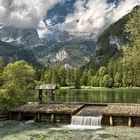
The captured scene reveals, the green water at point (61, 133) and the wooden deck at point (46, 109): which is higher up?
the wooden deck at point (46, 109)

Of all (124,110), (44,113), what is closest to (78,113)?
(44,113)

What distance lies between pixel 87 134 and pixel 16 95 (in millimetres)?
24959

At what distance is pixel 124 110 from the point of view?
4841 centimetres

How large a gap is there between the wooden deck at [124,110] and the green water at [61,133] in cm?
212

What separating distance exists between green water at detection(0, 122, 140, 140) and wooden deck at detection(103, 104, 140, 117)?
6.96 ft

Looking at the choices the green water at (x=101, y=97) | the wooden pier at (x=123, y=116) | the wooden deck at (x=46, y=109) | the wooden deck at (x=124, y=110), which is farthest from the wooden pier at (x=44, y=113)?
the green water at (x=101, y=97)

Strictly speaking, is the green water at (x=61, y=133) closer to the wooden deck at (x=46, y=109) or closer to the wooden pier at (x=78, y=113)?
the wooden pier at (x=78, y=113)

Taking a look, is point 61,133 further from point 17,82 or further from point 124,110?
point 17,82

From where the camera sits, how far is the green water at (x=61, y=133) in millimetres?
38156

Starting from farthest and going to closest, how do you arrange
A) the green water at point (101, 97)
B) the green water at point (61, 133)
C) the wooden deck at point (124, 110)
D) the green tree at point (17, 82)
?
1. the green water at point (101, 97)
2. the green tree at point (17, 82)
3. the wooden deck at point (124, 110)
4. the green water at point (61, 133)

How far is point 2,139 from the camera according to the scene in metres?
38.0

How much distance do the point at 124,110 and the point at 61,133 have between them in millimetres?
12312

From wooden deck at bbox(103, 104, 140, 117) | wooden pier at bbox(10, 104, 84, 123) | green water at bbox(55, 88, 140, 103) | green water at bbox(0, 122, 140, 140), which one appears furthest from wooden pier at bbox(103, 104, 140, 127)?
green water at bbox(55, 88, 140, 103)

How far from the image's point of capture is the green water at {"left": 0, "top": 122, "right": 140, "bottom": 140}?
125 feet
